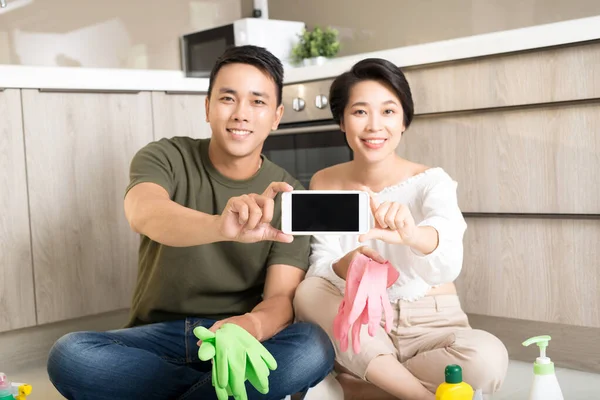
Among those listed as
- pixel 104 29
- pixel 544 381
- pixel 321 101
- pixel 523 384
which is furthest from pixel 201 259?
pixel 104 29

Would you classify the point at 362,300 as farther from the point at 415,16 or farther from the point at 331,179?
the point at 415,16

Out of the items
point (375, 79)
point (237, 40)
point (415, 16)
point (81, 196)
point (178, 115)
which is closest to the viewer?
point (375, 79)

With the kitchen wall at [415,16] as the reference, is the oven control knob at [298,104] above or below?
below

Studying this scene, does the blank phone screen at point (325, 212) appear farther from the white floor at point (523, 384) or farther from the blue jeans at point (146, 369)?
the white floor at point (523, 384)

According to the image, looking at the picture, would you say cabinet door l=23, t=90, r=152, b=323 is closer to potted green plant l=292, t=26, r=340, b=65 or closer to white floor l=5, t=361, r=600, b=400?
white floor l=5, t=361, r=600, b=400

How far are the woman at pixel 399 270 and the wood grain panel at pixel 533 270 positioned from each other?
18.6 inches

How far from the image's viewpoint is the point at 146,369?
1661 mm

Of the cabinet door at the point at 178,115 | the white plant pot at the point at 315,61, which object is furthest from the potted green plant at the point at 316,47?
the cabinet door at the point at 178,115

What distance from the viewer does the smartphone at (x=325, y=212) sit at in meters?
1.39

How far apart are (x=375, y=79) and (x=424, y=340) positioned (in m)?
0.62

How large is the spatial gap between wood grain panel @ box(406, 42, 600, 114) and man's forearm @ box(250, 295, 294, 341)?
34.9 inches

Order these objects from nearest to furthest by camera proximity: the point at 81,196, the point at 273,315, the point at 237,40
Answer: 1. the point at 273,315
2. the point at 81,196
3. the point at 237,40

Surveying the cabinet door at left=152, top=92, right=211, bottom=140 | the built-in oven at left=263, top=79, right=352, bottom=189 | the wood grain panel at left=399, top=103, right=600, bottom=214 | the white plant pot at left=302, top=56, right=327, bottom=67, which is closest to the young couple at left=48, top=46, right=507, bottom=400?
the wood grain panel at left=399, top=103, right=600, bottom=214

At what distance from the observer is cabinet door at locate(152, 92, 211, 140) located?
2.88m
